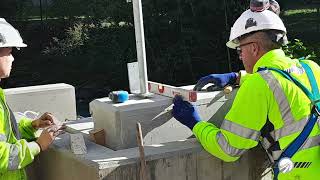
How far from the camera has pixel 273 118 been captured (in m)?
2.91

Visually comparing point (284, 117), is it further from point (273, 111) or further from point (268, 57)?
point (268, 57)

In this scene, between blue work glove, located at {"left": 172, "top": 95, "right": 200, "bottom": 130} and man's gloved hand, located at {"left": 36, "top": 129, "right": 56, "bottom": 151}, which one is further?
blue work glove, located at {"left": 172, "top": 95, "right": 200, "bottom": 130}

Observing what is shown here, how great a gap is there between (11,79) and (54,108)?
16.5m

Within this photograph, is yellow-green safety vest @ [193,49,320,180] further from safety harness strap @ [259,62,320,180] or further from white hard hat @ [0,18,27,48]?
white hard hat @ [0,18,27,48]

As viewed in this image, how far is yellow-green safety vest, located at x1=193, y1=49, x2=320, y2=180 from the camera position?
9.46 ft

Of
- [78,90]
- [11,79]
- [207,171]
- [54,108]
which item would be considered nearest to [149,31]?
[78,90]

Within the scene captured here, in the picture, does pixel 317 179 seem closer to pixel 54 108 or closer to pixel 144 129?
pixel 144 129

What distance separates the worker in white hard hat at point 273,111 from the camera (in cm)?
289

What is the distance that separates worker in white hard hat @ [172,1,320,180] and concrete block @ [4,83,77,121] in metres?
1.71

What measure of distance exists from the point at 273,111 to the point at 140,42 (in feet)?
3.51

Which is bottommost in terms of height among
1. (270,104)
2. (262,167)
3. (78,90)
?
(78,90)

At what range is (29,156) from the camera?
9.71 ft

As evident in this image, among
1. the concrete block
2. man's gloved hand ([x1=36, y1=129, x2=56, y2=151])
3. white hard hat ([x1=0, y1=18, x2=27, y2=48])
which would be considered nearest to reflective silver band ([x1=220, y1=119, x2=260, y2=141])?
man's gloved hand ([x1=36, y1=129, x2=56, y2=151])

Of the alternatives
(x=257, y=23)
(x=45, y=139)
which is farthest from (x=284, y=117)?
(x=45, y=139)
